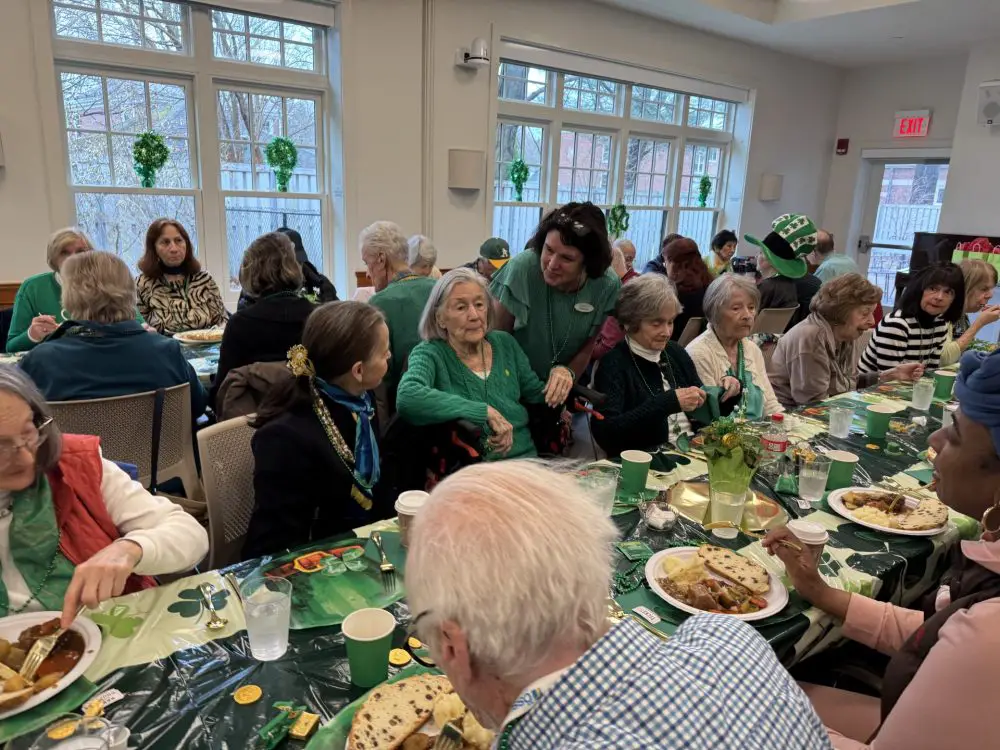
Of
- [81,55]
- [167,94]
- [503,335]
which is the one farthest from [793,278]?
[81,55]

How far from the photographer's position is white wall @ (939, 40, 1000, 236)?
720cm

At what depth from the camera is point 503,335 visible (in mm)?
2592

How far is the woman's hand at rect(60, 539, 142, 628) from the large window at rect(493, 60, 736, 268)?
5.97 metres

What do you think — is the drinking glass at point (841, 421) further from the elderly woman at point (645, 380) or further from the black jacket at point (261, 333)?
the black jacket at point (261, 333)

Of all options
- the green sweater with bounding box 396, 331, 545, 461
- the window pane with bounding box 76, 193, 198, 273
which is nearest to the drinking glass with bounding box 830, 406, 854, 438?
the green sweater with bounding box 396, 331, 545, 461

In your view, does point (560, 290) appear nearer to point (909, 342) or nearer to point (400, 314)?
point (400, 314)

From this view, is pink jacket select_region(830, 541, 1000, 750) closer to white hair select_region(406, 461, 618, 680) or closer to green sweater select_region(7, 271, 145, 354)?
white hair select_region(406, 461, 618, 680)

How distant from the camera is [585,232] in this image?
2.71 metres

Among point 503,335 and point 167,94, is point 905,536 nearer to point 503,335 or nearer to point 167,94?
point 503,335

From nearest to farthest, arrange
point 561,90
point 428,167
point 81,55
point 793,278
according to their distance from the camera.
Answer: point 81,55 → point 793,278 → point 428,167 → point 561,90

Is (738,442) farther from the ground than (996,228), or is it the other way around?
(996,228)

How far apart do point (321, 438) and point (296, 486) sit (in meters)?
0.14

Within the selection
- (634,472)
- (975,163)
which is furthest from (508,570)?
(975,163)

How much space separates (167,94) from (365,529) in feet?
15.5
